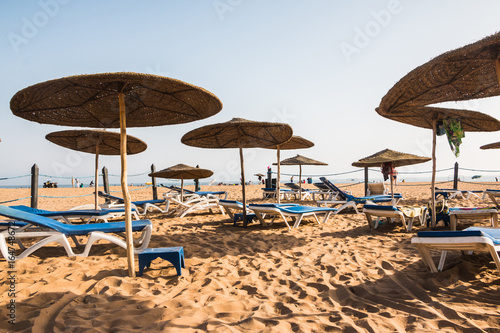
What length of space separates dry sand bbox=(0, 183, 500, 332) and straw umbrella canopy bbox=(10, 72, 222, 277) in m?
0.61

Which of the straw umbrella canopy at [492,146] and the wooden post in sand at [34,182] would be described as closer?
the wooden post in sand at [34,182]

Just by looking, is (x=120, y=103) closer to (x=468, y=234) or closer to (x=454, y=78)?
(x=468, y=234)

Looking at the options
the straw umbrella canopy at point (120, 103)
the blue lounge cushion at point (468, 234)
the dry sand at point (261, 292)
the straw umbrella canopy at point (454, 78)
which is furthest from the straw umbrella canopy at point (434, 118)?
the straw umbrella canopy at point (120, 103)

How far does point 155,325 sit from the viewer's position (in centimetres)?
196

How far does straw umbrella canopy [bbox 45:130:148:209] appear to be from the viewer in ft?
20.5

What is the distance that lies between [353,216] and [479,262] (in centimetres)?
408

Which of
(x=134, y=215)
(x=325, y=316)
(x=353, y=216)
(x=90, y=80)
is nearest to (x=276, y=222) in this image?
(x=353, y=216)

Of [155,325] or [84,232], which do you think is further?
[84,232]

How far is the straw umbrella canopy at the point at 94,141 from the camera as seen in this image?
20.5 feet

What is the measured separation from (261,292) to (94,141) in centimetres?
597

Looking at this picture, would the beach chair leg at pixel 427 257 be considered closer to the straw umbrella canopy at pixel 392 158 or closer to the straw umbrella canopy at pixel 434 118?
the straw umbrella canopy at pixel 434 118

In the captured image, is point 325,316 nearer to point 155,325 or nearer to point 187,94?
point 155,325

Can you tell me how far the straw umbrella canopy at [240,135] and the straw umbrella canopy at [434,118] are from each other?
204 centimetres

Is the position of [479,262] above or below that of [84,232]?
below
